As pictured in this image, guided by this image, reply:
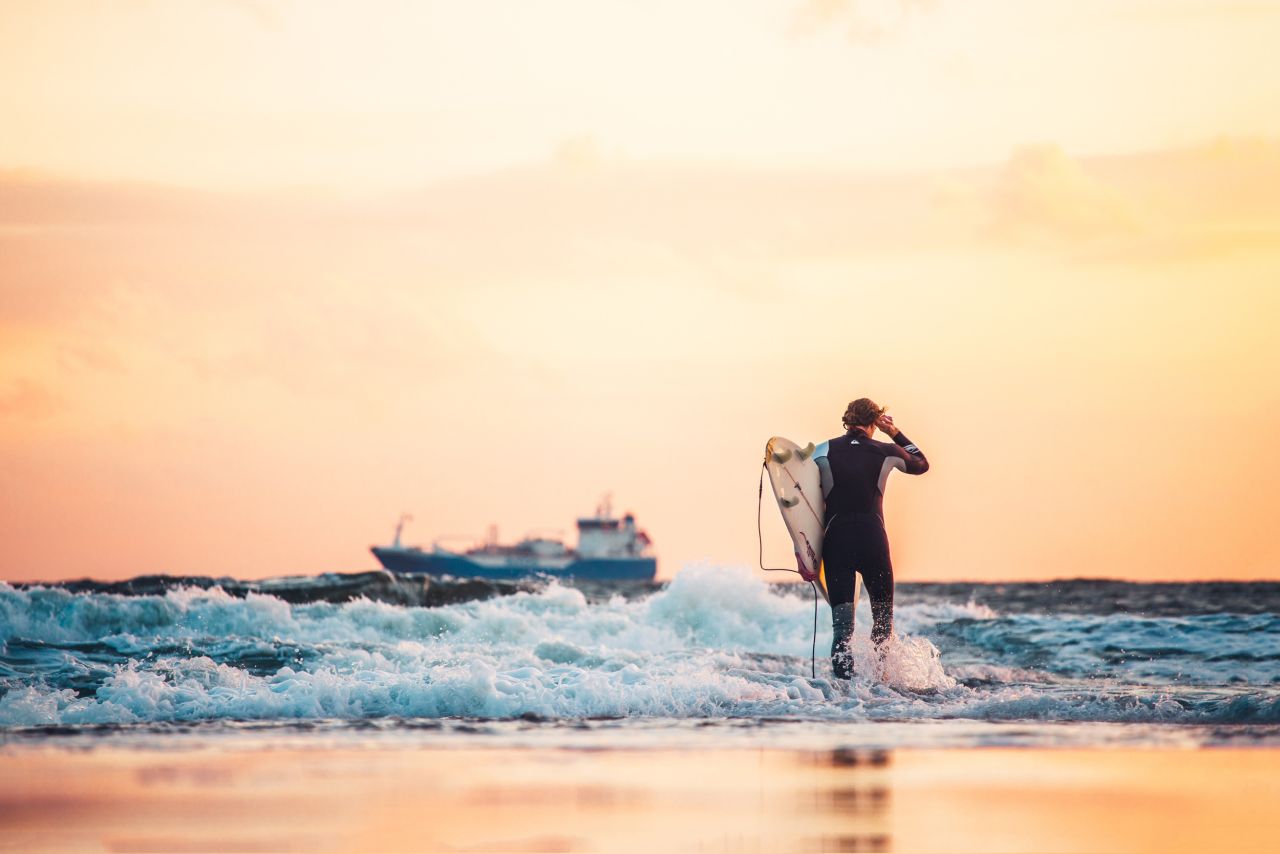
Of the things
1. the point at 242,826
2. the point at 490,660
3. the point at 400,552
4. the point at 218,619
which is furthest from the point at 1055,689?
the point at 400,552

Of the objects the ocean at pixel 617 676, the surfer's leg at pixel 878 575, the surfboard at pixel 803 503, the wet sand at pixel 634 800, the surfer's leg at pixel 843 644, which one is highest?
the surfboard at pixel 803 503

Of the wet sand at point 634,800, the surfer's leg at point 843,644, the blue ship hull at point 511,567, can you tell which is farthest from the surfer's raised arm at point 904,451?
the blue ship hull at point 511,567

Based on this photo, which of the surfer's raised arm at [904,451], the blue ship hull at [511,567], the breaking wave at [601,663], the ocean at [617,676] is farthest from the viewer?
the blue ship hull at [511,567]

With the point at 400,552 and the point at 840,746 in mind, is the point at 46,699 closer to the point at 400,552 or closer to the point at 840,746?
the point at 840,746

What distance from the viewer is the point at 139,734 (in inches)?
348

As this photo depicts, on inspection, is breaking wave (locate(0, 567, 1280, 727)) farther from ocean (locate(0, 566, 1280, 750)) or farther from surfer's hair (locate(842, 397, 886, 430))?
surfer's hair (locate(842, 397, 886, 430))

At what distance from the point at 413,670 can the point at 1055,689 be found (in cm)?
526

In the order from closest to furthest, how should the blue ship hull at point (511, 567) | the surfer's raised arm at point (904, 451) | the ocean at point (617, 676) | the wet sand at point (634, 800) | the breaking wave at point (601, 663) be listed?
the wet sand at point (634, 800) → the ocean at point (617, 676) → the breaking wave at point (601, 663) → the surfer's raised arm at point (904, 451) → the blue ship hull at point (511, 567)

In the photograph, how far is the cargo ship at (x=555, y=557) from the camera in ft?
280

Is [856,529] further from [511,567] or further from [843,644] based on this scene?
[511,567]

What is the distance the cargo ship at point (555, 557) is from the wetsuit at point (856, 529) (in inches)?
2871

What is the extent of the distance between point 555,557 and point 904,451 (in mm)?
77675

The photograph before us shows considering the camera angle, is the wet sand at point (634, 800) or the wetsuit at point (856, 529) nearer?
the wet sand at point (634, 800)

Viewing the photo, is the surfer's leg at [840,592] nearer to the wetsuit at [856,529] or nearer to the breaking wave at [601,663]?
the wetsuit at [856,529]
